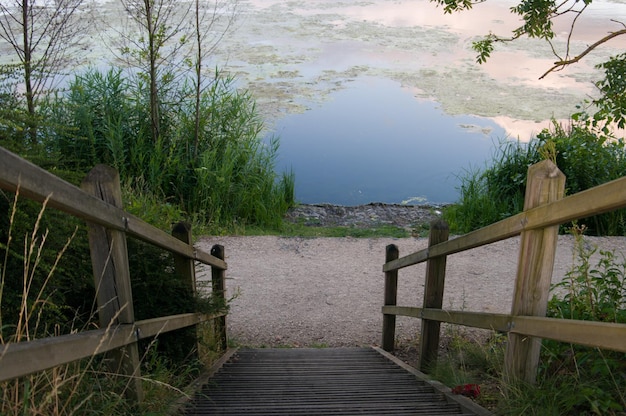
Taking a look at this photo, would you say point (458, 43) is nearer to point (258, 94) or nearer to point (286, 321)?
point (258, 94)

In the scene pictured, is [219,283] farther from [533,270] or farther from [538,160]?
[538,160]

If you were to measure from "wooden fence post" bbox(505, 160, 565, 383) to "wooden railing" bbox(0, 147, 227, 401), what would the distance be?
1703mm

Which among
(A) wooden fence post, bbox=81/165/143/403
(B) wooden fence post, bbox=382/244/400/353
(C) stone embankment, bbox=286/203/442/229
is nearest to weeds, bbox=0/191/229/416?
(A) wooden fence post, bbox=81/165/143/403

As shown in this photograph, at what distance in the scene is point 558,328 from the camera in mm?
2611

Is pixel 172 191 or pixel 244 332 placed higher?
pixel 172 191

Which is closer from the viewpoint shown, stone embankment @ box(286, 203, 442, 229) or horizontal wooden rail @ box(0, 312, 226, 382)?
horizontal wooden rail @ box(0, 312, 226, 382)

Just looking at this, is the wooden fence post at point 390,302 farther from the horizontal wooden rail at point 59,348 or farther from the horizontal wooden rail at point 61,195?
the horizontal wooden rail at point 59,348

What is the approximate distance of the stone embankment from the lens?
1139cm

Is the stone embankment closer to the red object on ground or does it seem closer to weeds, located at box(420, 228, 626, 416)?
weeds, located at box(420, 228, 626, 416)

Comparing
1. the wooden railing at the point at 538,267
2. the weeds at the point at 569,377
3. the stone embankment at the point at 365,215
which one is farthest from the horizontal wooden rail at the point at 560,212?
the stone embankment at the point at 365,215

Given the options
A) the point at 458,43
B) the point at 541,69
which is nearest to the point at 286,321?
the point at 541,69

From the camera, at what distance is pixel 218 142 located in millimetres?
11070

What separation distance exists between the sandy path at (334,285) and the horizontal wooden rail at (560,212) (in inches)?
128

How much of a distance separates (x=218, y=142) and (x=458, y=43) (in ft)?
36.8
